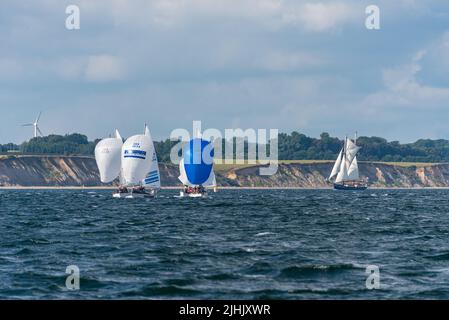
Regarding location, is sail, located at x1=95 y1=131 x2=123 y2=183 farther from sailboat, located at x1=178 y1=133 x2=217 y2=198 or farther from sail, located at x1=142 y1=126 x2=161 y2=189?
sailboat, located at x1=178 y1=133 x2=217 y2=198

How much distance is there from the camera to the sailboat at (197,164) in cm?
13875

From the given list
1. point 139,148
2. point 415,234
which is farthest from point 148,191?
point 415,234

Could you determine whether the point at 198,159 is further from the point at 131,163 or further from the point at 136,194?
the point at 136,194

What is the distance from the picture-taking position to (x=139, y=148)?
136 m

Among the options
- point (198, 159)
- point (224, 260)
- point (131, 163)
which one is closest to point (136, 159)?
point (131, 163)

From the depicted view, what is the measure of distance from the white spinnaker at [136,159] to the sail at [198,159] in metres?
6.01

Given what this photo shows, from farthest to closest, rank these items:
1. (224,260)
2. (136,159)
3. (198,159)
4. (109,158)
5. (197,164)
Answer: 1. (109,158)
2. (198,159)
3. (197,164)
4. (136,159)
5. (224,260)

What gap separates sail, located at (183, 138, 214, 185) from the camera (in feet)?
455

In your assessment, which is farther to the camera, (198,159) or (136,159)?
(198,159)

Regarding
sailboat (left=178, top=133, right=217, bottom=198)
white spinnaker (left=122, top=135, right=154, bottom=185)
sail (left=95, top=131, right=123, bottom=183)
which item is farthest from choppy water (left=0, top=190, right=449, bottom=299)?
sail (left=95, top=131, right=123, bottom=183)

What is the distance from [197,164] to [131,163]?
10.8 meters

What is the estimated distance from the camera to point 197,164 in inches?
5468

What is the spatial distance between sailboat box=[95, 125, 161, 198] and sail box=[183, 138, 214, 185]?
5.76 meters
